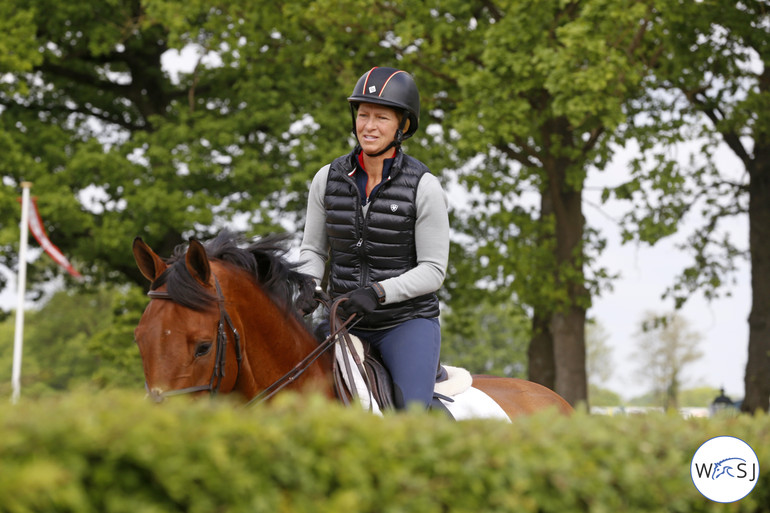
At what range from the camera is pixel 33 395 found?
284cm

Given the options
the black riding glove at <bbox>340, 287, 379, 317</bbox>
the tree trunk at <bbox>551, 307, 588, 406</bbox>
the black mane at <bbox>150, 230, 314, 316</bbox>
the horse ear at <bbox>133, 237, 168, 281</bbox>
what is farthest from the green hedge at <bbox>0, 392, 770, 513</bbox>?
the tree trunk at <bbox>551, 307, 588, 406</bbox>

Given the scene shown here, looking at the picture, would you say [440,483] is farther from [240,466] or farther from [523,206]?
[523,206]

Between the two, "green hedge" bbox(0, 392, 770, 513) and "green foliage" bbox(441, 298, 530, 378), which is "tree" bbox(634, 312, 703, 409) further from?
"green hedge" bbox(0, 392, 770, 513)

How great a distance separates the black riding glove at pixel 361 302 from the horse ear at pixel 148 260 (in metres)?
1.03

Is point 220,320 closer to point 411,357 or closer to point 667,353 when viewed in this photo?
point 411,357

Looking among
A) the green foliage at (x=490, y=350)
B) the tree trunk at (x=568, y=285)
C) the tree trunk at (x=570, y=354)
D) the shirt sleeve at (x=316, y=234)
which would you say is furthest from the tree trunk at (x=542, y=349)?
the green foliage at (x=490, y=350)

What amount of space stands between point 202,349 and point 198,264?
1.56ft

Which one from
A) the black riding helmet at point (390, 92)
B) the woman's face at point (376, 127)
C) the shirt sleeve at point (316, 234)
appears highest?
the black riding helmet at point (390, 92)

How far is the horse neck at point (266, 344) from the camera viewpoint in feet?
15.1

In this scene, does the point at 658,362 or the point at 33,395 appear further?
the point at 658,362

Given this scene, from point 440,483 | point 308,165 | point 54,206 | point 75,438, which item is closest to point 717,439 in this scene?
point 440,483

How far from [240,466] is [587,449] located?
137 cm

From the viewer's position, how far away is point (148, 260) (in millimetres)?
4609

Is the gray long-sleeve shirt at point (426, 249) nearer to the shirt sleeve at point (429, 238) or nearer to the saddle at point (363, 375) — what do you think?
the shirt sleeve at point (429, 238)
